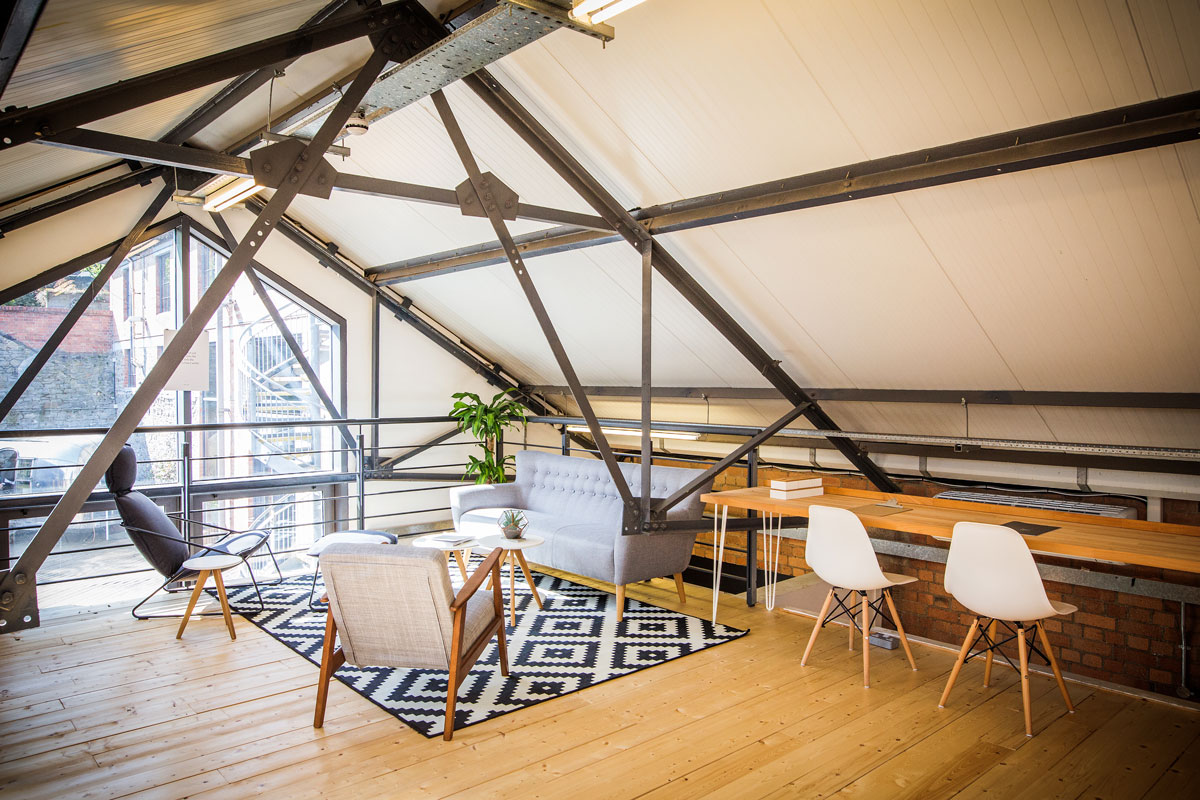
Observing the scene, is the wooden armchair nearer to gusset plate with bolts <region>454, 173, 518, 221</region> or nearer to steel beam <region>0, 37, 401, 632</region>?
steel beam <region>0, 37, 401, 632</region>

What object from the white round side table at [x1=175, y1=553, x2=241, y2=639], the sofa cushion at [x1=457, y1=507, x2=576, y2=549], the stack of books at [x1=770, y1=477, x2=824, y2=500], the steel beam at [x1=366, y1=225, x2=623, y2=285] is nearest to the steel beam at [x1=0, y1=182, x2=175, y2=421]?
the steel beam at [x1=366, y1=225, x2=623, y2=285]

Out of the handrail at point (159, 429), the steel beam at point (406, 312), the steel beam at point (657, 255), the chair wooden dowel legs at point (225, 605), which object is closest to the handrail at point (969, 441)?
the steel beam at point (657, 255)

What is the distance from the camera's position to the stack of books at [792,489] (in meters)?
4.96

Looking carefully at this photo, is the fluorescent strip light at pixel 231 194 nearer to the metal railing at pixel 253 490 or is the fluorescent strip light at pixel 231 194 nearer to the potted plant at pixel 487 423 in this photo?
the metal railing at pixel 253 490

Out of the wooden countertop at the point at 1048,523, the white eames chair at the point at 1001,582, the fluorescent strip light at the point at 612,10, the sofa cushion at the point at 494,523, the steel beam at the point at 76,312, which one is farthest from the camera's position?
the steel beam at the point at 76,312

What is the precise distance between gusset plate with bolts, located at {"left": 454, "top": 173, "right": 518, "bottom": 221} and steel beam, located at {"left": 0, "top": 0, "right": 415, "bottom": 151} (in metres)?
0.90

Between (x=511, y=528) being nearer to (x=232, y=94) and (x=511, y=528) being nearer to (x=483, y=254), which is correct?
(x=483, y=254)

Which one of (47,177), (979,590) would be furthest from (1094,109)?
(47,177)

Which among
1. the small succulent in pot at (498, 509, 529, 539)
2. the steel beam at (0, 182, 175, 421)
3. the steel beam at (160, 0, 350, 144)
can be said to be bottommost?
the small succulent in pot at (498, 509, 529, 539)

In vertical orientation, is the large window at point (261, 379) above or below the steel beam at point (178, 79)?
below

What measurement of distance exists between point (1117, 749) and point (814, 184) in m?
3.00

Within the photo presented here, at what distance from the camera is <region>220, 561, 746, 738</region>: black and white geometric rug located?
3.94 m

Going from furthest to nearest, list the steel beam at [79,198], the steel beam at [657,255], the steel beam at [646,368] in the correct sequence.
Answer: the steel beam at [79,198] < the steel beam at [646,368] < the steel beam at [657,255]

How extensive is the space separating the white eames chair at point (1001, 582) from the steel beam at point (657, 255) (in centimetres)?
220
